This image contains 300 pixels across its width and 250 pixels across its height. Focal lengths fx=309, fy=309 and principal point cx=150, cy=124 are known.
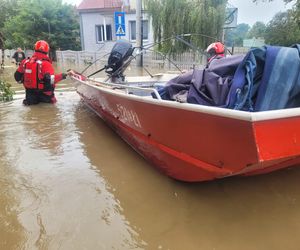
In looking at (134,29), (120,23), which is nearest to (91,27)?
(134,29)

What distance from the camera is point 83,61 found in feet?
69.7

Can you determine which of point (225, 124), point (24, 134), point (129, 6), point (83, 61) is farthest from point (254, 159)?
point (129, 6)

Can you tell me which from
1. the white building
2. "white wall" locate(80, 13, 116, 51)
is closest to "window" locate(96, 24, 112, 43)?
the white building

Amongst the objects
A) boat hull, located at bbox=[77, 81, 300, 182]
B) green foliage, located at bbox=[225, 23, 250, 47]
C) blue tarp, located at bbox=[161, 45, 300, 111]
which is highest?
green foliage, located at bbox=[225, 23, 250, 47]

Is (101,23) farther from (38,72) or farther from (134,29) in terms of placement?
(38,72)

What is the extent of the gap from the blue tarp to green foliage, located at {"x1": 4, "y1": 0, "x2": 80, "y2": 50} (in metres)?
24.4

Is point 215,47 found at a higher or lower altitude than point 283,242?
higher

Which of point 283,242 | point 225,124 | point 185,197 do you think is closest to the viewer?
point 225,124

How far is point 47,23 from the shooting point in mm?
24391

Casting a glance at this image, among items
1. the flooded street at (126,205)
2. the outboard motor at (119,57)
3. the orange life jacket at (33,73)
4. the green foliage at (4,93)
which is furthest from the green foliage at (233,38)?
the green foliage at (4,93)

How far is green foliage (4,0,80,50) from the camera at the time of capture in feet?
80.1

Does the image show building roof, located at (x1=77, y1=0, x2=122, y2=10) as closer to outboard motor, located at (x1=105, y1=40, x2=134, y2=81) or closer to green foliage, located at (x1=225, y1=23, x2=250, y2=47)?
green foliage, located at (x1=225, y1=23, x2=250, y2=47)

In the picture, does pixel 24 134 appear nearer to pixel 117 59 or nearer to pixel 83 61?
pixel 117 59

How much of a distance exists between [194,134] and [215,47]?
2843 mm
